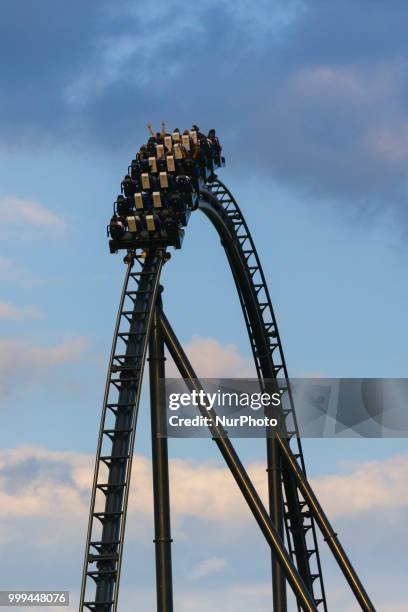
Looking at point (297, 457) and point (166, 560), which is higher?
point (297, 457)

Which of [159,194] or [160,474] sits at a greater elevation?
[159,194]

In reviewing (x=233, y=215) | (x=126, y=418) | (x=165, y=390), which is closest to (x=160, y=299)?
(x=165, y=390)

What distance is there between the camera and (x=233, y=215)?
33906 millimetres

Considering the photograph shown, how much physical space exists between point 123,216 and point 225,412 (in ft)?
15.4

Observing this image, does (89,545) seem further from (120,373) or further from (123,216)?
(123,216)

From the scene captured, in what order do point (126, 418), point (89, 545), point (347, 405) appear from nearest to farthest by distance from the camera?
point (89, 545)
point (126, 418)
point (347, 405)
